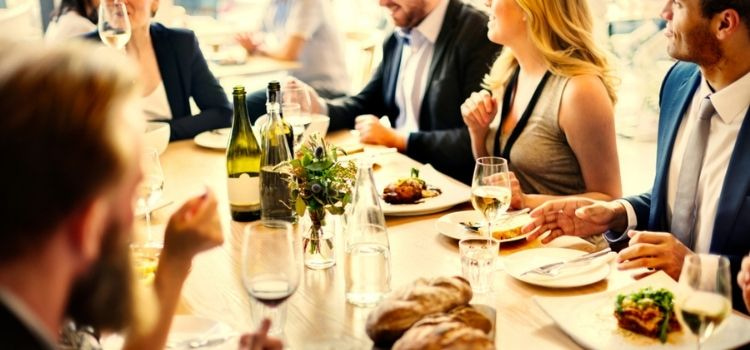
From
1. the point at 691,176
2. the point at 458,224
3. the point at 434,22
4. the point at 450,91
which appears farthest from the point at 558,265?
the point at 434,22

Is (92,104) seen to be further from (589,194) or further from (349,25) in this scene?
(349,25)

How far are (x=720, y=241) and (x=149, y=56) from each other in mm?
2057

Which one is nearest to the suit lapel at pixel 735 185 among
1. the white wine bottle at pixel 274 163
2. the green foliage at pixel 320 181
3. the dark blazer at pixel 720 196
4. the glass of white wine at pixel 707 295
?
the dark blazer at pixel 720 196

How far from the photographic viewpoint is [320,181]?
1568 mm

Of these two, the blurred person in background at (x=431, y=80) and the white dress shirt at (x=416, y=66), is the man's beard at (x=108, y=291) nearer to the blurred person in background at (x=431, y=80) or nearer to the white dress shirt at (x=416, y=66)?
the blurred person in background at (x=431, y=80)

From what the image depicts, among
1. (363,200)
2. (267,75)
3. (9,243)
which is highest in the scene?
(9,243)

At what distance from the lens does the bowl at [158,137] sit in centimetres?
243

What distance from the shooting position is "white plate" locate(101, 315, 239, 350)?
4.19 ft

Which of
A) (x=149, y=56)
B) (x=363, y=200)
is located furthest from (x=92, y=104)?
(x=149, y=56)

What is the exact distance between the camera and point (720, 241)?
1.81m

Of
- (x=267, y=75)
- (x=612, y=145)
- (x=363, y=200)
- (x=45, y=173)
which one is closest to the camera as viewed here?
(x=45, y=173)

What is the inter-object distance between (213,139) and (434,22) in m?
0.93

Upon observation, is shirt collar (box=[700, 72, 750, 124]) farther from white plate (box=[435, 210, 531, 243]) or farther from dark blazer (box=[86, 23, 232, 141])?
dark blazer (box=[86, 23, 232, 141])

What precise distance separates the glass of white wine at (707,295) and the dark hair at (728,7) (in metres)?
0.92
